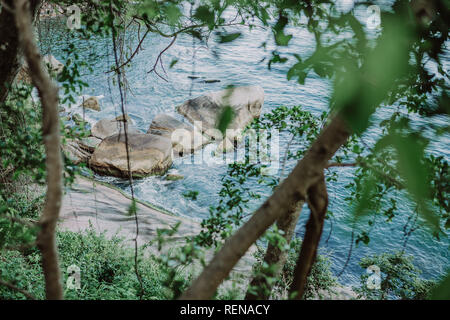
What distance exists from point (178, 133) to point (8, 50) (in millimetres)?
8173

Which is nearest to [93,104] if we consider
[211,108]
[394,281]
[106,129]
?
[106,129]

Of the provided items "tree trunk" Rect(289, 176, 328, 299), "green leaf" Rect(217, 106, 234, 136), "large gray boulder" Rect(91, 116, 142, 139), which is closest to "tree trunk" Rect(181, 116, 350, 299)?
"tree trunk" Rect(289, 176, 328, 299)

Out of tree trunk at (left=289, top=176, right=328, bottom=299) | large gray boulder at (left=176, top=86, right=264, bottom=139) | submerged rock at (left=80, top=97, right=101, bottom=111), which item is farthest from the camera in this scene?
submerged rock at (left=80, top=97, right=101, bottom=111)

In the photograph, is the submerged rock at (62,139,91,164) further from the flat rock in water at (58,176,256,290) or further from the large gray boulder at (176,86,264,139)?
the large gray boulder at (176,86,264,139)

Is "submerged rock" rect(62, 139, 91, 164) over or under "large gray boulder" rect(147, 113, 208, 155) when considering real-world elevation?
under

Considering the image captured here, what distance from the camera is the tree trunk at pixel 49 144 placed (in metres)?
0.85

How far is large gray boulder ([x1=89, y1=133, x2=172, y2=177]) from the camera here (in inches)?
332

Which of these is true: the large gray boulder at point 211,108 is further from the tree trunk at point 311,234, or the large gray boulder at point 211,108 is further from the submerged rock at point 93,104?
the tree trunk at point 311,234

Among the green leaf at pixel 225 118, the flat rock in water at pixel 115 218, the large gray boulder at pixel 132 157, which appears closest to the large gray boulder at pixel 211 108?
the large gray boulder at pixel 132 157

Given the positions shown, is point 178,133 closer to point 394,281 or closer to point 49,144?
point 394,281

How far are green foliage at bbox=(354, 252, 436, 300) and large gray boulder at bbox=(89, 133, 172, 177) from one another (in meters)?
5.33

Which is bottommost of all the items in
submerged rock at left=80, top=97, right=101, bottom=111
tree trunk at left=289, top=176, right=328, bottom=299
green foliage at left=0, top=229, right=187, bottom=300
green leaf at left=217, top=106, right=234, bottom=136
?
green foliage at left=0, top=229, right=187, bottom=300

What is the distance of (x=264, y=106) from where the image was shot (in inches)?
444
